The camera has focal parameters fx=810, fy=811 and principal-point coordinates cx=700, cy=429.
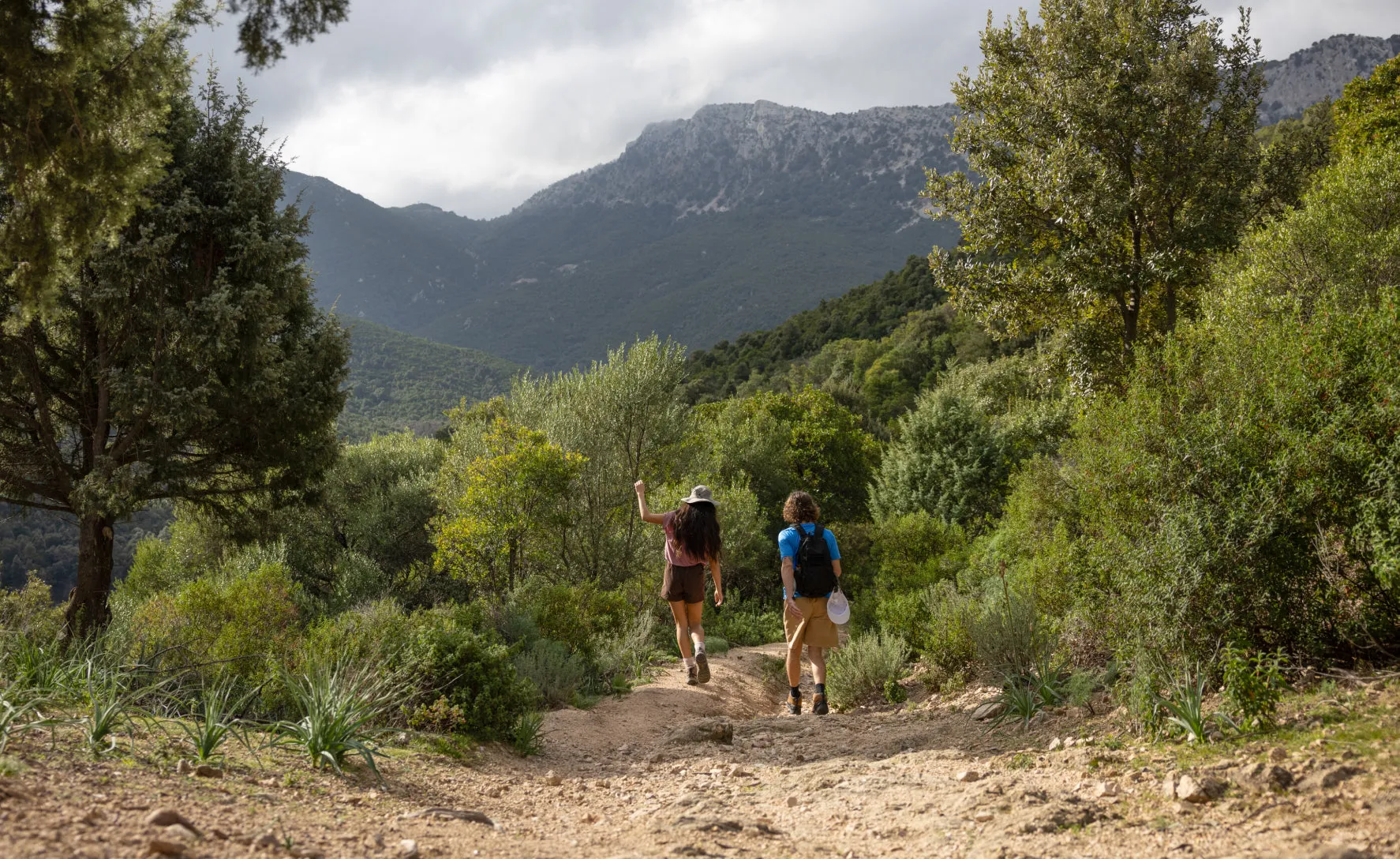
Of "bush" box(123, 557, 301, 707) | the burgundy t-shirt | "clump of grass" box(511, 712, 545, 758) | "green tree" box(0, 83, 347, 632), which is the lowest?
"clump of grass" box(511, 712, 545, 758)

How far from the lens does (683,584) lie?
8133 mm

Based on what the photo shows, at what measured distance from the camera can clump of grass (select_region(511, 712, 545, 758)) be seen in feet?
20.1

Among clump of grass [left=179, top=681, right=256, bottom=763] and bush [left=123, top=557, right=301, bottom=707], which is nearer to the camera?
clump of grass [left=179, top=681, right=256, bottom=763]

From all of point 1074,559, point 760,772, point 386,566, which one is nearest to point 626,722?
point 760,772

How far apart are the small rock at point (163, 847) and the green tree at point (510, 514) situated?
11.6 m

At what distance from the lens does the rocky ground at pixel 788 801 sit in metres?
3.07

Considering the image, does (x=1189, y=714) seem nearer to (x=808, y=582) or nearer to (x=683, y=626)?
(x=808, y=582)

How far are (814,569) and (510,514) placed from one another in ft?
28.1

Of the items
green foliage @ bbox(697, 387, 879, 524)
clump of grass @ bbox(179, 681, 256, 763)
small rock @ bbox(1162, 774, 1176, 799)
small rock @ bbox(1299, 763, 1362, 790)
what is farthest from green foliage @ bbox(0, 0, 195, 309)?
green foliage @ bbox(697, 387, 879, 524)

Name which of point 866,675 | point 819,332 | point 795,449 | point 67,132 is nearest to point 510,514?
point 866,675

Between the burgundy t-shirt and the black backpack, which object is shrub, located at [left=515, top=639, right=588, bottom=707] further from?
the black backpack

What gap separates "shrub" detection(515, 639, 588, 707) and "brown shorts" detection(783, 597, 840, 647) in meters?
2.45

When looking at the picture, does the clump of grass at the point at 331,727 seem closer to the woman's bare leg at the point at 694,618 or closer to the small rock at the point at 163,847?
the small rock at the point at 163,847

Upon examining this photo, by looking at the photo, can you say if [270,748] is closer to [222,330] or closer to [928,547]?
[222,330]
